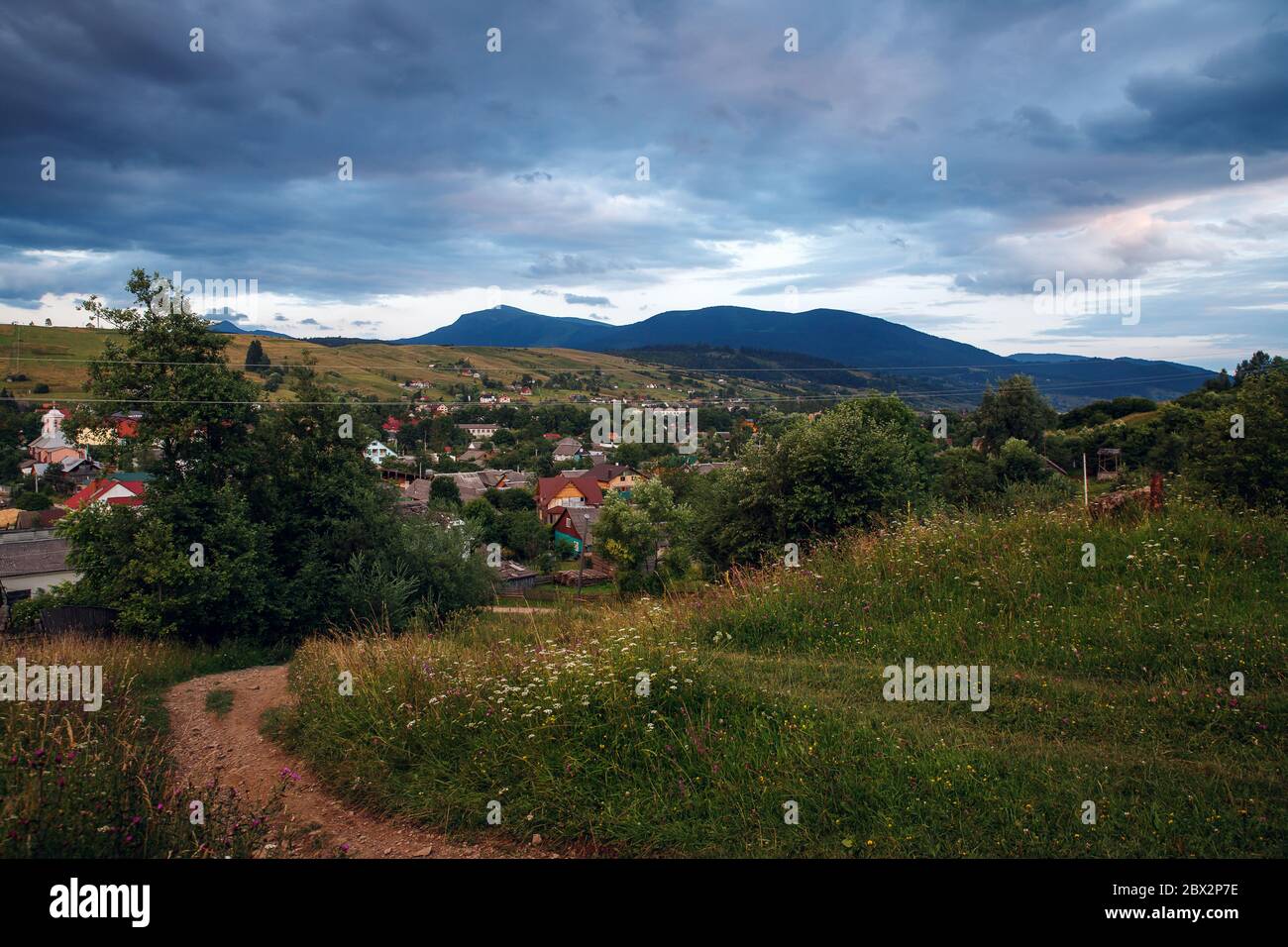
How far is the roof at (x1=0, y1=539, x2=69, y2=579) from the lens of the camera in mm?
40000

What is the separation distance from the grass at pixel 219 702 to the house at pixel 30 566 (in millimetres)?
39768

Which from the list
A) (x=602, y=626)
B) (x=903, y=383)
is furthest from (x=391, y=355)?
(x=602, y=626)

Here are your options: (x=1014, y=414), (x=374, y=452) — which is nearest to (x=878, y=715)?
(x=374, y=452)

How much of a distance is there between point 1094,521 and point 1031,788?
21.4 ft

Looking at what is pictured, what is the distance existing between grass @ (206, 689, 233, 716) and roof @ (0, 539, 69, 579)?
4116 cm

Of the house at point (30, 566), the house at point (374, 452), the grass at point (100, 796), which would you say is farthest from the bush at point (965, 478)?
the house at point (30, 566)

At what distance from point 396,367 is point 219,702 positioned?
94455mm

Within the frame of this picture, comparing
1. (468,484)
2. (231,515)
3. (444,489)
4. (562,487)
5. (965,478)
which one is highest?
(231,515)

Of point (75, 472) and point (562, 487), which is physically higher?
point (75, 472)

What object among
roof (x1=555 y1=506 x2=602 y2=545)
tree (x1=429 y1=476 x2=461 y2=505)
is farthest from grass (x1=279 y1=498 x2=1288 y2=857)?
tree (x1=429 y1=476 x2=461 y2=505)

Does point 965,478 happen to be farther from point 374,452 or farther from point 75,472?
point 75,472

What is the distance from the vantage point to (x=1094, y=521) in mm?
9625

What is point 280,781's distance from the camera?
6.04 meters
